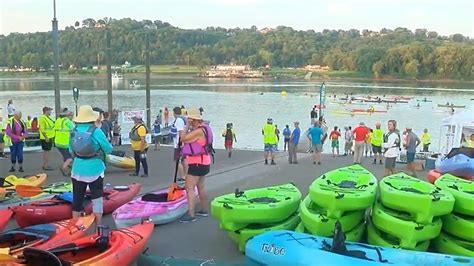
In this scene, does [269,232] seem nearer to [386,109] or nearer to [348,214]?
[348,214]

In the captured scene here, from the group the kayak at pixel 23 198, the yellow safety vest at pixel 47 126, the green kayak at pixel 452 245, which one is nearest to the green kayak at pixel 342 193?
the green kayak at pixel 452 245

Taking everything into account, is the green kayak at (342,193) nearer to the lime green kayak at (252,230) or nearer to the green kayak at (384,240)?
the green kayak at (384,240)

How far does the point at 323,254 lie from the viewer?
4.62 meters

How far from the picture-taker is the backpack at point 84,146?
5750 millimetres

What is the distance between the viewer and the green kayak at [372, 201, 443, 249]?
5039 millimetres

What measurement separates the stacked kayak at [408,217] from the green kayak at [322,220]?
20 cm

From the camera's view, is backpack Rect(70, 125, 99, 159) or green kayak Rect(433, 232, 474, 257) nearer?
green kayak Rect(433, 232, 474, 257)

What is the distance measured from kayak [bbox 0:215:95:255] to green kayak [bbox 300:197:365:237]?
235 centimetres

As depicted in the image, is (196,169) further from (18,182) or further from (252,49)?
(252,49)

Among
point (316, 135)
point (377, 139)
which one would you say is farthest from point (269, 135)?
point (377, 139)

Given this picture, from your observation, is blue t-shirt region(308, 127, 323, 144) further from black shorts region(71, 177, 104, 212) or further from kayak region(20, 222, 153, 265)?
kayak region(20, 222, 153, 265)

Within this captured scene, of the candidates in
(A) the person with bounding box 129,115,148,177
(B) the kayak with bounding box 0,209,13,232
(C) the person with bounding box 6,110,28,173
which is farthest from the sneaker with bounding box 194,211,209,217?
(C) the person with bounding box 6,110,28,173

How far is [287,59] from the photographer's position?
308 ft

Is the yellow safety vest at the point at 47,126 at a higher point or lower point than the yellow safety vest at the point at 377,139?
higher
